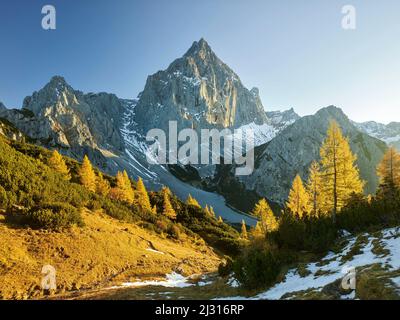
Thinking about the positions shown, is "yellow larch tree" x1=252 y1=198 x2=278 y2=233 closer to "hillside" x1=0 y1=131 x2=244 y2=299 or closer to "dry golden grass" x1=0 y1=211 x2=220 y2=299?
"hillside" x1=0 y1=131 x2=244 y2=299

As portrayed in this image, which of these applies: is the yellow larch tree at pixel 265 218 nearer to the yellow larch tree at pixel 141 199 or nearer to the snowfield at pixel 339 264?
the yellow larch tree at pixel 141 199

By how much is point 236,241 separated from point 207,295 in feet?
108

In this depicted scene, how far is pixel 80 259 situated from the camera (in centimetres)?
2062

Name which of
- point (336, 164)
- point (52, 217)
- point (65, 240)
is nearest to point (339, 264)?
point (336, 164)

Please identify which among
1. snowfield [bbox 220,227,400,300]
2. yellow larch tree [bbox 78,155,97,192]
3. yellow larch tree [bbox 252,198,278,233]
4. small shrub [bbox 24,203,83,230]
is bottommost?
yellow larch tree [bbox 252,198,278,233]

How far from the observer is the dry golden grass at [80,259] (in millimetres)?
16828

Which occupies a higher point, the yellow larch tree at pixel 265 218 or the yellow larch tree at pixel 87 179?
the yellow larch tree at pixel 87 179

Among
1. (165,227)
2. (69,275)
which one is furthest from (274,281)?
(165,227)

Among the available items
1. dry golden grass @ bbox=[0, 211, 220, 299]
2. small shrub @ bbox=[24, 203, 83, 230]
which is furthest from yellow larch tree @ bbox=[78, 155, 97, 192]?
small shrub @ bbox=[24, 203, 83, 230]

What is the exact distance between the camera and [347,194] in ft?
90.8

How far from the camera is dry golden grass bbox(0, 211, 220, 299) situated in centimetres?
1683

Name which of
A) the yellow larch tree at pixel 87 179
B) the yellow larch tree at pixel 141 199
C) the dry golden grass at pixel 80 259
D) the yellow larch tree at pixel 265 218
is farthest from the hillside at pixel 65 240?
the yellow larch tree at pixel 265 218

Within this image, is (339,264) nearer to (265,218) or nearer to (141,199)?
(265,218)

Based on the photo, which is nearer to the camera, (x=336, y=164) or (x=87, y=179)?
(x=336, y=164)
